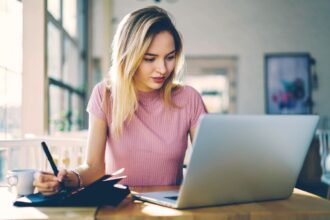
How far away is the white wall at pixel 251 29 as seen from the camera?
643cm

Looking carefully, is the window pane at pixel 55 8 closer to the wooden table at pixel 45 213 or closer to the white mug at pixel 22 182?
the white mug at pixel 22 182

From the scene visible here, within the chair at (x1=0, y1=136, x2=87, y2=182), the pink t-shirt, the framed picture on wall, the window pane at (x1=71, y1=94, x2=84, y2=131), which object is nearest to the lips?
the pink t-shirt

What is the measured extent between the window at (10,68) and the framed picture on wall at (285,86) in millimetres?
4307

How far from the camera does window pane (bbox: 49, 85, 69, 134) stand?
367 centimetres

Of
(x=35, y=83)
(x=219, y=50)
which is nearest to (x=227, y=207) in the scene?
(x=35, y=83)

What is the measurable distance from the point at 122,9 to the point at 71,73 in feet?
6.44

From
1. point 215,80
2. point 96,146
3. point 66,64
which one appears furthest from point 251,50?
point 96,146

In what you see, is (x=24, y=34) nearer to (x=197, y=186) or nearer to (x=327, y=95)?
(x=197, y=186)

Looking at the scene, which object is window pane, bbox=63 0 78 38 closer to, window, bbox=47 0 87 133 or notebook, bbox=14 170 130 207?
window, bbox=47 0 87 133

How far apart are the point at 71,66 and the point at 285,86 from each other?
3250mm

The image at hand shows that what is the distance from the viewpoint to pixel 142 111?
1474 mm

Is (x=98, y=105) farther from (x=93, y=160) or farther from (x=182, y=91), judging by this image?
(x=182, y=91)

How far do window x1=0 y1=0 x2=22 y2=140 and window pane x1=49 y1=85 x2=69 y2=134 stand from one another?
25.9 inches

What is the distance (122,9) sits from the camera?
645 cm
